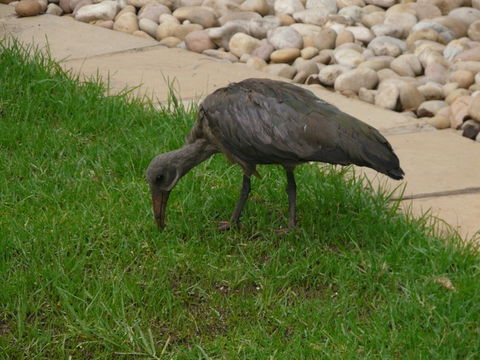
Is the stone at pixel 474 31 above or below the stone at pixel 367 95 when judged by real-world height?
above

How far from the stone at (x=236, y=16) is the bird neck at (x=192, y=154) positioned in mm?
3872

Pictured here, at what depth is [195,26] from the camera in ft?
28.0

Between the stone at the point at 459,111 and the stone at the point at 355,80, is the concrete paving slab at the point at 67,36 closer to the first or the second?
the stone at the point at 355,80

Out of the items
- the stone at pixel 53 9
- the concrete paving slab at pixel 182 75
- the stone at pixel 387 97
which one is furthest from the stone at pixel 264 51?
the stone at pixel 53 9

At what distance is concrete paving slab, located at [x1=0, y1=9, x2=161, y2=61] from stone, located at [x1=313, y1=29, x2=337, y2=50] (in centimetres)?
136

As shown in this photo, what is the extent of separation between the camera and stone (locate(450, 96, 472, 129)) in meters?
6.59

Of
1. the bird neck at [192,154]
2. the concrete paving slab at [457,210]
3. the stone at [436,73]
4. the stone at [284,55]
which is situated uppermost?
the bird neck at [192,154]

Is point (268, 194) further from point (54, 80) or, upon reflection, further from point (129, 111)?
point (54, 80)

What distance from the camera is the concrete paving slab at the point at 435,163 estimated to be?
5.52 m

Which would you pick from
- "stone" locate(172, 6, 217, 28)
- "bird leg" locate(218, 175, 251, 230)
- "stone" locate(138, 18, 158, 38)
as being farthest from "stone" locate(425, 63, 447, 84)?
"bird leg" locate(218, 175, 251, 230)

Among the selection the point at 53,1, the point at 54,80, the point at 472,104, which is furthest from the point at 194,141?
the point at 53,1

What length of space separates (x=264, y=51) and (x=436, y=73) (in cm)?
145

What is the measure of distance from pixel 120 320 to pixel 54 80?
281 centimetres

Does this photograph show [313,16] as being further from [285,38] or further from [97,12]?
[97,12]
